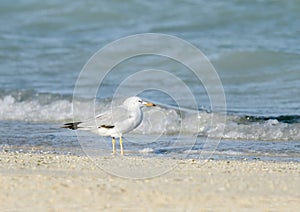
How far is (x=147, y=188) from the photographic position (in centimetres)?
560

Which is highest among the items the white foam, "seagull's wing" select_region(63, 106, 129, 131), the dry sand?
"seagull's wing" select_region(63, 106, 129, 131)

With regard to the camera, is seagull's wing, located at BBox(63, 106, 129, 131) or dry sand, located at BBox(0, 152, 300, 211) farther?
seagull's wing, located at BBox(63, 106, 129, 131)

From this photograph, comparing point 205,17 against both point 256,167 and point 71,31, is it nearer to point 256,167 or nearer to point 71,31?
point 71,31

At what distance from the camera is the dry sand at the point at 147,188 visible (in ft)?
17.0

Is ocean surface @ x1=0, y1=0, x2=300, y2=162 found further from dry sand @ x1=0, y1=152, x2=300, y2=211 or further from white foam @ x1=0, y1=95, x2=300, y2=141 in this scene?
dry sand @ x1=0, y1=152, x2=300, y2=211

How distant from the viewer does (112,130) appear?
26.0 feet

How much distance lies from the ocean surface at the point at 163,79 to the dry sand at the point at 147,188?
167 centimetres

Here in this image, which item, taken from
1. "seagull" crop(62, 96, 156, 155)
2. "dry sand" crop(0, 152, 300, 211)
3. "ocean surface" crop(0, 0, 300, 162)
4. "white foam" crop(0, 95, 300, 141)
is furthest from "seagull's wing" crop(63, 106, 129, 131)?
"white foam" crop(0, 95, 300, 141)

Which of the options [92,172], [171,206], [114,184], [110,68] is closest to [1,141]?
[92,172]

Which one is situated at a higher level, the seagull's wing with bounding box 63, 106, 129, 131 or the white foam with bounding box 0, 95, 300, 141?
the seagull's wing with bounding box 63, 106, 129, 131

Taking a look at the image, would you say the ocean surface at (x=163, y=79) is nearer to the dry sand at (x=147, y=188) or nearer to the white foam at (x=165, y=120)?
the white foam at (x=165, y=120)

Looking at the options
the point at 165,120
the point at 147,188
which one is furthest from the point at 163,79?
the point at 147,188

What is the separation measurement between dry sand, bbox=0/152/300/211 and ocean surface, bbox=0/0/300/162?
1.67 metres

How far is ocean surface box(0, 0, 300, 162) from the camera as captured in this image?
9.05 m
